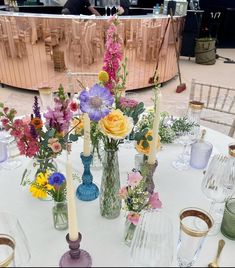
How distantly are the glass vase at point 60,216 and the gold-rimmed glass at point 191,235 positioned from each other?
34 cm

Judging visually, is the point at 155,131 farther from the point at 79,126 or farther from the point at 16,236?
the point at 16,236

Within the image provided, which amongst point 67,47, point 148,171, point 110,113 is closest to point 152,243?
point 148,171

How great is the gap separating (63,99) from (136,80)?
10.3 feet

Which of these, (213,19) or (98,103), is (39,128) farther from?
(213,19)

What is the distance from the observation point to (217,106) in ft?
10.2

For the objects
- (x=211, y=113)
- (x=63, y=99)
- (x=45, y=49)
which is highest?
(x=63, y=99)

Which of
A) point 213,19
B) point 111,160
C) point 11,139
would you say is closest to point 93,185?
point 111,160

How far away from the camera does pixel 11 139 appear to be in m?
1.29

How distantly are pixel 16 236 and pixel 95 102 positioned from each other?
1.32 feet

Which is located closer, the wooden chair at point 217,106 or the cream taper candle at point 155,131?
the cream taper candle at point 155,131

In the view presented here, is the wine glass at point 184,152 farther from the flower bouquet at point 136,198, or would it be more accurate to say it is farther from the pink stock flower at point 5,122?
the pink stock flower at point 5,122

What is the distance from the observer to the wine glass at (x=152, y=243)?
67 centimetres

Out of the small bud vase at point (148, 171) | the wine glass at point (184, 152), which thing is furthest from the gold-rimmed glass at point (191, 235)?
the wine glass at point (184, 152)

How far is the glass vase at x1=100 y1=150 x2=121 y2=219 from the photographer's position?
843 millimetres
